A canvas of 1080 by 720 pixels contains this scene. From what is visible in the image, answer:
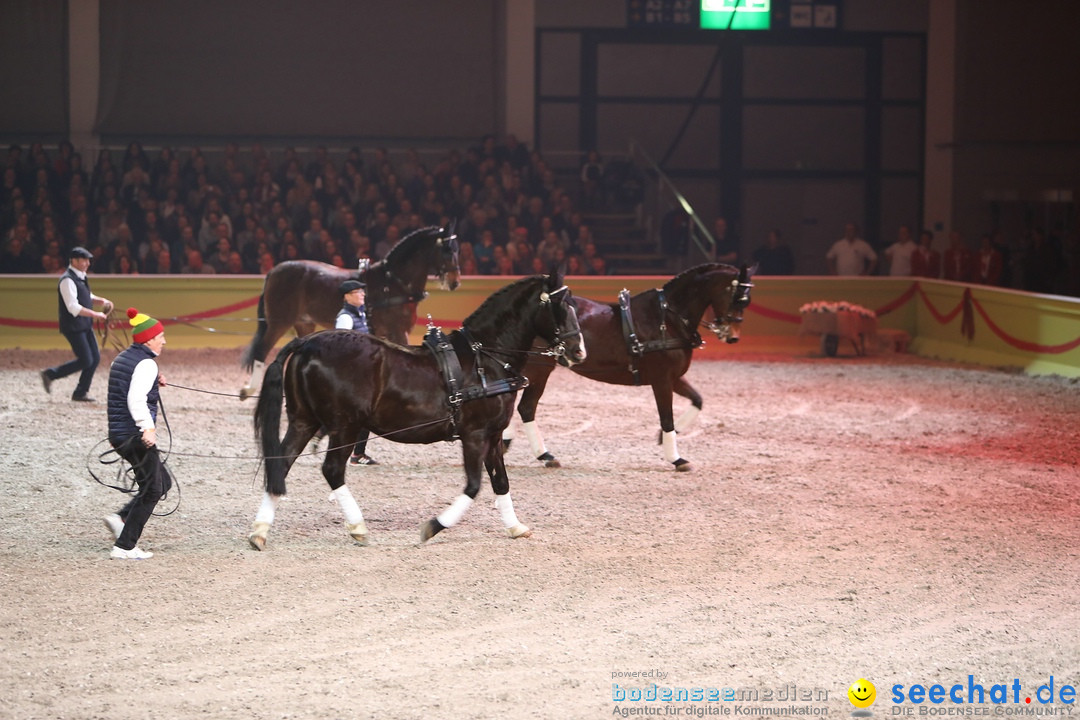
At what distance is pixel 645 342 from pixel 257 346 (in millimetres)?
5040

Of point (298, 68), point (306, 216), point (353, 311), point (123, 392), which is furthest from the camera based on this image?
point (298, 68)

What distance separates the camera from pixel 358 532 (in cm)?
794

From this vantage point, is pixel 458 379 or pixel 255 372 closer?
pixel 458 379

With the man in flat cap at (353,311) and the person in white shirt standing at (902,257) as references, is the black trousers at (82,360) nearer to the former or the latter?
the man in flat cap at (353,311)

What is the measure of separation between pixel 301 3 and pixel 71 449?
14.2 m

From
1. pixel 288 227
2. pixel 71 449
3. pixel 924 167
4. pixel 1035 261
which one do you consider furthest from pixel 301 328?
pixel 924 167

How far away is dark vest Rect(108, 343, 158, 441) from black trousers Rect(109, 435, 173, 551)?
0.06 metres

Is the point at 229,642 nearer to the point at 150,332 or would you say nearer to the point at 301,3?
Result: the point at 150,332

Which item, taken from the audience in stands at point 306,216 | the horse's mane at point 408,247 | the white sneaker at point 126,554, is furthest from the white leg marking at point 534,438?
the audience in stands at point 306,216

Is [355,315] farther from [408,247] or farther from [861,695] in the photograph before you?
[861,695]

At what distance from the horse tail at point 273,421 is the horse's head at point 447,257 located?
4682 millimetres

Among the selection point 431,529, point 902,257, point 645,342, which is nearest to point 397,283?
point 645,342

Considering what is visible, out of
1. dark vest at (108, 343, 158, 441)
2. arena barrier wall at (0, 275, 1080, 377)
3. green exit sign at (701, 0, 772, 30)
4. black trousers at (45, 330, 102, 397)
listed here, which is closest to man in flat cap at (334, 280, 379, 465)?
dark vest at (108, 343, 158, 441)

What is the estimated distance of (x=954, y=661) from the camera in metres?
6.07
